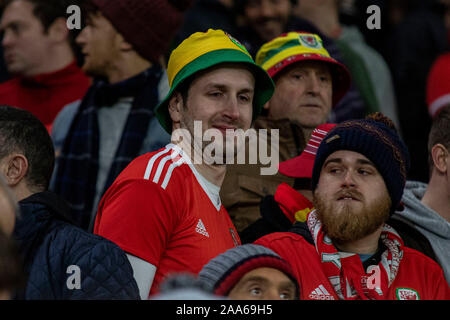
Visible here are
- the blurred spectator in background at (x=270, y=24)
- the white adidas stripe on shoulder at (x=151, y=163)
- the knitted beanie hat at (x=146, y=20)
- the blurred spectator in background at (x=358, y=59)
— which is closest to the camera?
the white adidas stripe on shoulder at (x=151, y=163)

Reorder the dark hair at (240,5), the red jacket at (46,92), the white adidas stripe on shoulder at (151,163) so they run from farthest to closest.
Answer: the dark hair at (240,5)
the red jacket at (46,92)
the white adidas stripe on shoulder at (151,163)

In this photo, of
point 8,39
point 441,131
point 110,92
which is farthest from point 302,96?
point 8,39

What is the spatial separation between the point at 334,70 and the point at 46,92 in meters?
2.35

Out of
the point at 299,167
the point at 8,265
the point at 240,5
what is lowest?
Result: the point at 8,265

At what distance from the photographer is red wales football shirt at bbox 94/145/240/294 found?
3.56 meters

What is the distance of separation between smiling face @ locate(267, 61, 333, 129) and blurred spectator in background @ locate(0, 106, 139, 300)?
190cm

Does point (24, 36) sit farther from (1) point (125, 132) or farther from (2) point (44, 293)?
(2) point (44, 293)

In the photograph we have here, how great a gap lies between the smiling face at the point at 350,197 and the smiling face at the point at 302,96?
102 cm

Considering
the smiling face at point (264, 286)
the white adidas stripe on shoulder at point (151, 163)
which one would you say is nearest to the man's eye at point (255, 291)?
the smiling face at point (264, 286)

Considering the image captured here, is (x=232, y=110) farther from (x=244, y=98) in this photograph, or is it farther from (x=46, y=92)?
(x=46, y=92)

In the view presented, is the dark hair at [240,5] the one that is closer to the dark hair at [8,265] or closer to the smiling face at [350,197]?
the smiling face at [350,197]

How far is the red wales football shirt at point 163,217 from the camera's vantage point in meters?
3.56

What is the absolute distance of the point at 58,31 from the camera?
6.56 metres

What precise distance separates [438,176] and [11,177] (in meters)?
2.41
